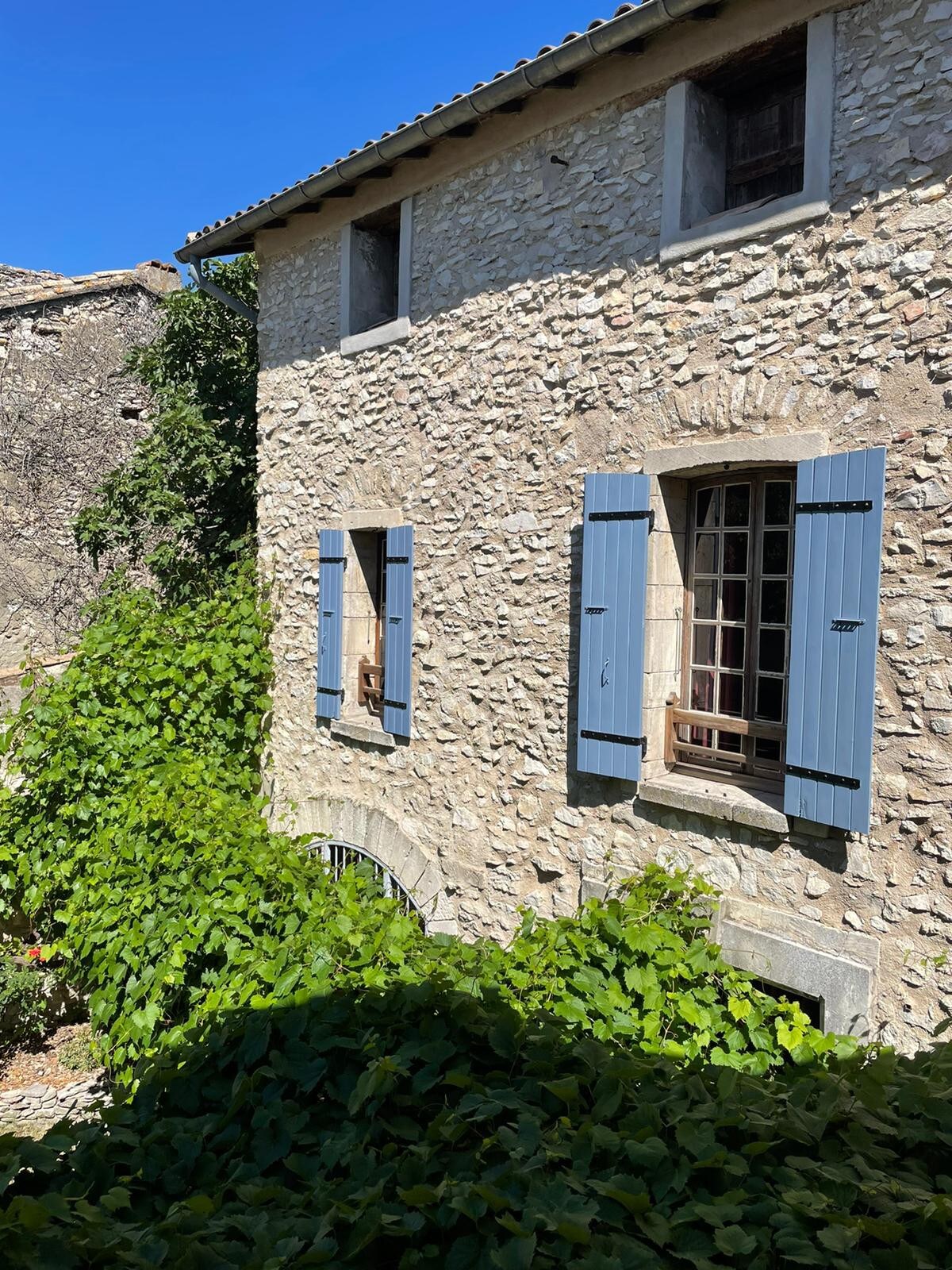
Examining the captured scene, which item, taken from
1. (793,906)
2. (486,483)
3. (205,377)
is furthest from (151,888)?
(205,377)

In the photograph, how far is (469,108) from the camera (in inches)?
201

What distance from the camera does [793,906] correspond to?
399 centimetres

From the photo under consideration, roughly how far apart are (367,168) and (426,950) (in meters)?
4.73

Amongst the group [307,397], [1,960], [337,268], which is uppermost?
[337,268]

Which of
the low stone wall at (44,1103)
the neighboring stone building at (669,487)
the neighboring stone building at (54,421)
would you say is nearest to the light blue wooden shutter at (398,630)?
the neighboring stone building at (669,487)

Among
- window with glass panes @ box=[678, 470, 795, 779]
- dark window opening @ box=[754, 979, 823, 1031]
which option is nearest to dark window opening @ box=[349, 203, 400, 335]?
window with glass panes @ box=[678, 470, 795, 779]

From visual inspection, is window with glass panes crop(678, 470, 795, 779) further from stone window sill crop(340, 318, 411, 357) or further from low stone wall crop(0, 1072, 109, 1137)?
low stone wall crop(0, 1072, 109, 1137)

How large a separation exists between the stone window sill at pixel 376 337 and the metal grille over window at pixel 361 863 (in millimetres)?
3412

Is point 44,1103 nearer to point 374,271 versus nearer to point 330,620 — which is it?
point 330,620

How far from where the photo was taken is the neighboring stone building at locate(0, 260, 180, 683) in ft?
36.6

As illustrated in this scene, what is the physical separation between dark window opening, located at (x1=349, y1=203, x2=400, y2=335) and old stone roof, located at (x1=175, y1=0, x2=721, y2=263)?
1.09ft

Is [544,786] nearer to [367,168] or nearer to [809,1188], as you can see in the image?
[809,1188]

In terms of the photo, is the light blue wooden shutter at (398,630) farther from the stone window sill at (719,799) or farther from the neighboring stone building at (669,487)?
the stone window sill at (719,799)

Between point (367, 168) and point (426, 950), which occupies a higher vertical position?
point (367, 168)
